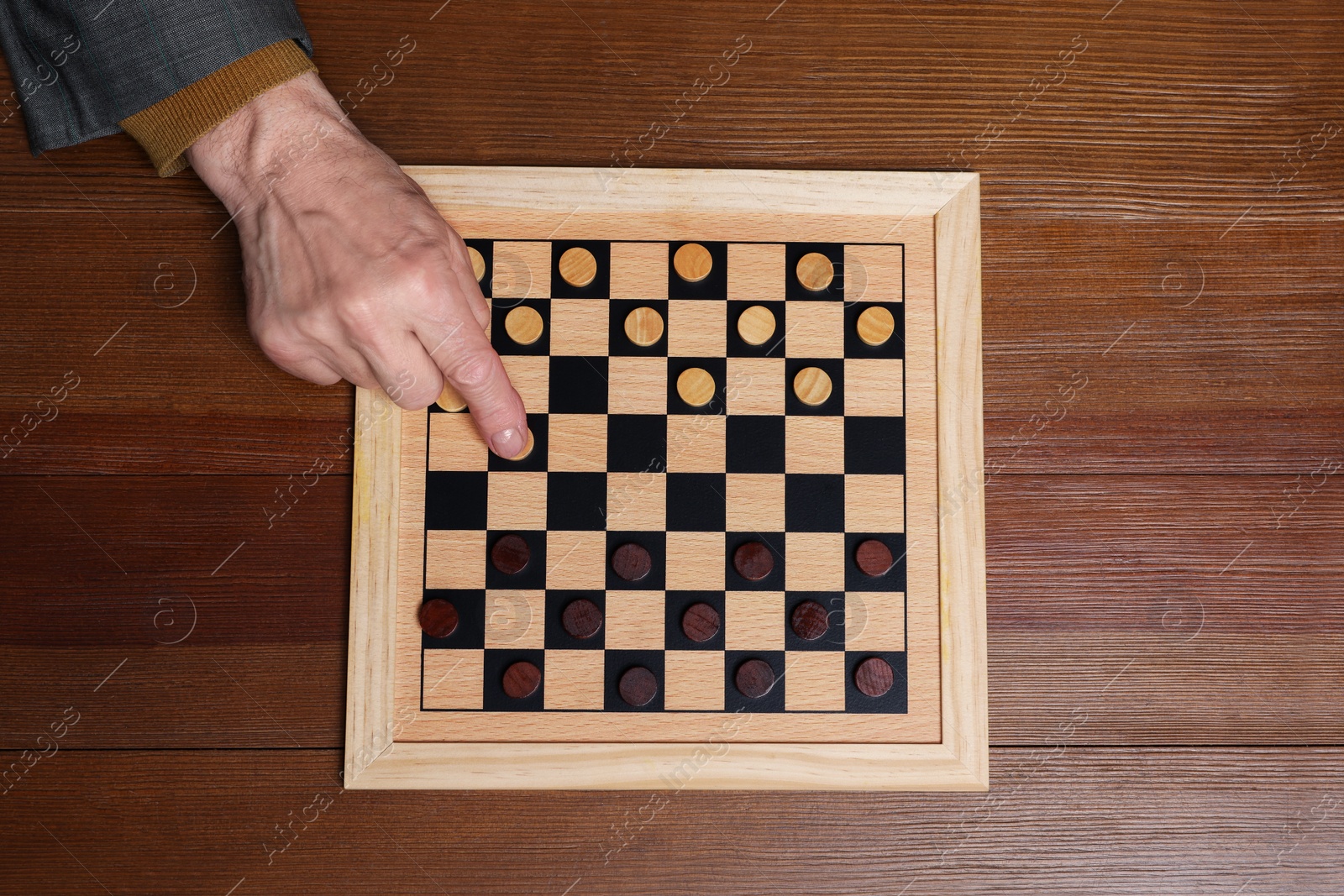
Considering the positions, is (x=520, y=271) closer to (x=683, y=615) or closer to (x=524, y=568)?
(x=524, y=568)

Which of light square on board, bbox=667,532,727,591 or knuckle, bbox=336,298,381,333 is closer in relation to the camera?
knuckle, bbox=336,298,381,333

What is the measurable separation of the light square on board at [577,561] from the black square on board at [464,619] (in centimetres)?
9

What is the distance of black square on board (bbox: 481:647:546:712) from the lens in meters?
1.06

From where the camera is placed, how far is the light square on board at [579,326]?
1.10m

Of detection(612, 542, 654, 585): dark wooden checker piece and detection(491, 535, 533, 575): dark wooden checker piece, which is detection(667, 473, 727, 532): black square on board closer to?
detection(612, 542, 654, 585): dark wooden checker piece

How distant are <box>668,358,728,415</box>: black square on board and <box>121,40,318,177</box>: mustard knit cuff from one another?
60cm

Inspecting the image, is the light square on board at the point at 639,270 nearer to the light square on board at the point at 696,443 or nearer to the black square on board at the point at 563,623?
the light square on board at the point at 696,443

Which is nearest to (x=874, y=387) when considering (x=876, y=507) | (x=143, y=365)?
(x=876, y=507)

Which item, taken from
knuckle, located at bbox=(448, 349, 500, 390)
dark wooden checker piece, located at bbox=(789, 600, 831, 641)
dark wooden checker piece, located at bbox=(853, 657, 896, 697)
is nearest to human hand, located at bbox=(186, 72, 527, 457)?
knuckle, located at bbox=(448, 349, 500, 390)

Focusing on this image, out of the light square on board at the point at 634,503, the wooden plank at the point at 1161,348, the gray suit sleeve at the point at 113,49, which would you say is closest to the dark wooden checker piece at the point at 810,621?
the light square on board at the point at 634,503

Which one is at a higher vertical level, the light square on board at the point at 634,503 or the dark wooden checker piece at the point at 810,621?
the light square on board at the point at 634,503

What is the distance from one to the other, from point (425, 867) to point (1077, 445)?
100 centimetres

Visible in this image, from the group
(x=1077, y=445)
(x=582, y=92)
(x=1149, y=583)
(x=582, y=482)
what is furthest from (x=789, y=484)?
(x=582, y=92)

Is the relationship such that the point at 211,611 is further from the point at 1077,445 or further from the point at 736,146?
the point at 1077,445
